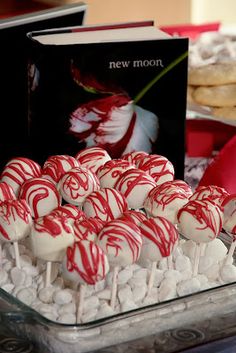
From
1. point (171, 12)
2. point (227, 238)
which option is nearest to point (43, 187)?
point (227, 238)

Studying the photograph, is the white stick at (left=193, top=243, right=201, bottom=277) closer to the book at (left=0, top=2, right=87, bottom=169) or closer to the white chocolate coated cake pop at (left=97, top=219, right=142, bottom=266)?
the white chocolate coated cake pop at (left=97, top=219, right=142, bottom=266)

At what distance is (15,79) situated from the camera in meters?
1.29

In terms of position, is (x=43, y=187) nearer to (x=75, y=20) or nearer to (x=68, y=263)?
(x=68, y=263)

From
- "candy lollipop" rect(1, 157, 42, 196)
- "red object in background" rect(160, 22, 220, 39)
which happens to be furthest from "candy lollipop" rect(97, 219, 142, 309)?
"red object in background" rect(160, 22, 220, 39)

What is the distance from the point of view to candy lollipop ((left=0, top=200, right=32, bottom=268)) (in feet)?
2.79

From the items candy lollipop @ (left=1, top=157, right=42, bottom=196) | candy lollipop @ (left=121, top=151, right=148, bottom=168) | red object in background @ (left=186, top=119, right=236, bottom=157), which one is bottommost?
red object in background @ (left=186, top=119, right=236, bottom=157)

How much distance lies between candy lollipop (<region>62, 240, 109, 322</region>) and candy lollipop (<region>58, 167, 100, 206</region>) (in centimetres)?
16

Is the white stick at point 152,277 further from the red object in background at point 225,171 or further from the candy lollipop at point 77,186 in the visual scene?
the red object in background at point 225,171

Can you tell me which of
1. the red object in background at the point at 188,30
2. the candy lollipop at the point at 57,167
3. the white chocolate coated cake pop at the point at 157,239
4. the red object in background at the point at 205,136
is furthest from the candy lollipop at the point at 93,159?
the red object in background at the point at 188,30

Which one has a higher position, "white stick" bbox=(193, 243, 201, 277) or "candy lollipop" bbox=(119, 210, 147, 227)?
"candy lollipop" bbox=(119, 210, 147, 227)

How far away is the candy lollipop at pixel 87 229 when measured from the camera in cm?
83

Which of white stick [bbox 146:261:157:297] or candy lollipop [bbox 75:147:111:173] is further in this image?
candy lollipop [bbox 75:147:111:173]

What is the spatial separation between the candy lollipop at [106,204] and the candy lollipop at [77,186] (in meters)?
0.03

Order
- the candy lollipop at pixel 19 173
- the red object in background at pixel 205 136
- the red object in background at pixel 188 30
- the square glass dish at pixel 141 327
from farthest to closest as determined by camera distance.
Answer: the red object in background at pixel 188 30
the red object in background at pixel 205 136
the candy lollipop at pixel 19 173
the square glass dish at pixel 141 327
